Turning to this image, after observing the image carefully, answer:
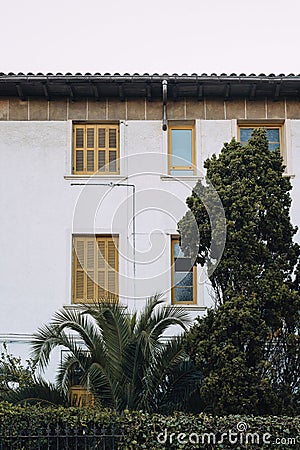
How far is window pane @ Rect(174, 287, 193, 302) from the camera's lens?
17.1m

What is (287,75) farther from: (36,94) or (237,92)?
(36,94)

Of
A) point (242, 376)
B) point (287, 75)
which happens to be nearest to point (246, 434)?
point (242, 376)

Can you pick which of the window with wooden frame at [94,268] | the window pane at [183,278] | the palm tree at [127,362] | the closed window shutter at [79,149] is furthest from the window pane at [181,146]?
the palm tree at [127,362]

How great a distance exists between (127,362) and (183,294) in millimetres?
3604

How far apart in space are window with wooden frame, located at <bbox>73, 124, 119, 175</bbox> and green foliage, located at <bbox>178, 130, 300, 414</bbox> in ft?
13.2

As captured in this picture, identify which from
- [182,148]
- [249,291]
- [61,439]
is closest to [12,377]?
[61,439]

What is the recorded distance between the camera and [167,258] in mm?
17094

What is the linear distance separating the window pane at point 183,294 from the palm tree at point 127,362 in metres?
2.94

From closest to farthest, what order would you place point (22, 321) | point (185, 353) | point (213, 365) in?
point (213, 365) → point (185, 353) → point (22, 321)

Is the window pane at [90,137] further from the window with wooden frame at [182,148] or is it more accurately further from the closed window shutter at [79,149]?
the window with wooden frame at [182,148]

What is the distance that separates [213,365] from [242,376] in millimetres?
573

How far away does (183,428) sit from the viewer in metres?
12.0

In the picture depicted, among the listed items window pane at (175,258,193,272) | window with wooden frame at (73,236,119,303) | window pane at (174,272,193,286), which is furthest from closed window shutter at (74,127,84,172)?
window pane at (174,272,193,286)

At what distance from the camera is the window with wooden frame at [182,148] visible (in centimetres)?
1759
